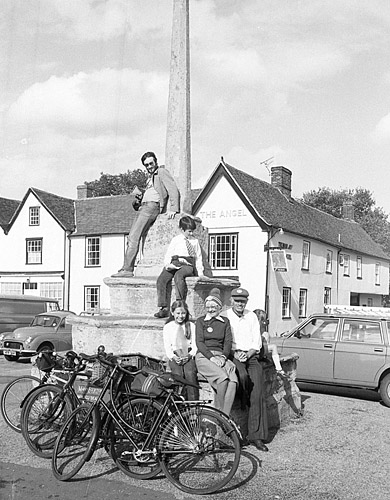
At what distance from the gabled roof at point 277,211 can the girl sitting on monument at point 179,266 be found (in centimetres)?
1906

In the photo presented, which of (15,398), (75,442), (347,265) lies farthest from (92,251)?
(75,442)

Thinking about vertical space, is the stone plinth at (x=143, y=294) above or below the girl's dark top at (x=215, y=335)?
above

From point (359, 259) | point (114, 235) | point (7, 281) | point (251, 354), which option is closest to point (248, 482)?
point (251, 354)

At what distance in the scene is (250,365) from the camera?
22.5ft

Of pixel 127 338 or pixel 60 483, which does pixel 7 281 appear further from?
pixel 60 483

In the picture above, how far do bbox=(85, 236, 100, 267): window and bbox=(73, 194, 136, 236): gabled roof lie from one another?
0.41 meters

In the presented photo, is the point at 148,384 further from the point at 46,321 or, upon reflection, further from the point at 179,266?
the point at 46,321

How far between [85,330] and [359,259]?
31.9 m

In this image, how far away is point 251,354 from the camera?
22.3 feet

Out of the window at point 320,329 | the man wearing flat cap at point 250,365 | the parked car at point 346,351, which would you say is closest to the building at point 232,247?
the window at point 320,329

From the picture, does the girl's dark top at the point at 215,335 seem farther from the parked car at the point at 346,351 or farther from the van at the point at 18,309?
the van at the point at 18,309

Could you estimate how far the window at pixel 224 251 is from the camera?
2781cm

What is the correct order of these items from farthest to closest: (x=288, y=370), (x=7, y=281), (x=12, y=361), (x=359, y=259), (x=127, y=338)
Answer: (x=359, y=259) → (x=7, y=281) → (x=12, y=361) → (x=288, y=370) → (x=127, y=338)

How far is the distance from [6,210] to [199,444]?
35336 millimetres
